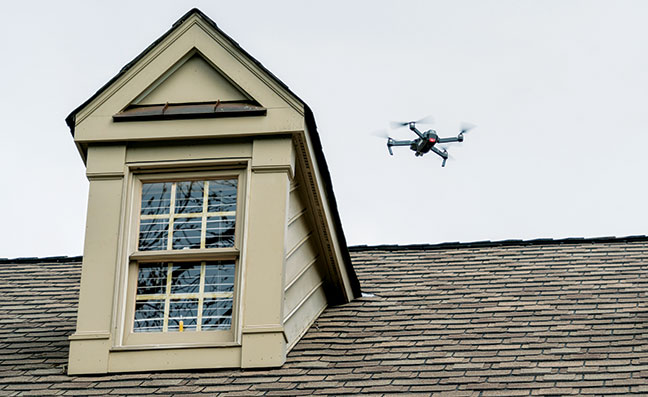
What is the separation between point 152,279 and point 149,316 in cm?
26

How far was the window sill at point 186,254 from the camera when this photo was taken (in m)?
7.52

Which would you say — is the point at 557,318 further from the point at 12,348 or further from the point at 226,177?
the point at 12,348

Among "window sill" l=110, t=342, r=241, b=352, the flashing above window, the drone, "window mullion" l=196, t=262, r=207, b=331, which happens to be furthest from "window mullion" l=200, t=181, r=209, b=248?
the drone

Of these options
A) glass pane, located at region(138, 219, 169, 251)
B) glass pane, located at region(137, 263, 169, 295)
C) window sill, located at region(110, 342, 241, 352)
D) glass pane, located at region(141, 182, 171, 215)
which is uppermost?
glass pane, located at region(141, 182, 171, 215)

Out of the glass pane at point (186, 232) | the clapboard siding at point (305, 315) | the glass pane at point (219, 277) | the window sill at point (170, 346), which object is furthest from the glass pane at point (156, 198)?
the clapboard siding at point (305, 315)

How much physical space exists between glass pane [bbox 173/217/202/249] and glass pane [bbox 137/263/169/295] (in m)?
0.18

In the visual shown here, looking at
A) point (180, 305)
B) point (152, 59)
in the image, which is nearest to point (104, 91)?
point (152, 59)

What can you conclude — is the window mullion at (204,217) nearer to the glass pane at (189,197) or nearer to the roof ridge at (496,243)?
the glass pane at (189,197)

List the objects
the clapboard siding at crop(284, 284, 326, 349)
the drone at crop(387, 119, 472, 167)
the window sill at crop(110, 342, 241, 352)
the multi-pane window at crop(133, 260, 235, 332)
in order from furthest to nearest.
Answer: the drone at crop(387, 119, 472, 167) → the clapboard siding at crop(284, 284, 326, 349) → the multi-pane window at crop(133, 260, 235, 332) → the window sill at crop(110, 342, 241, 352)

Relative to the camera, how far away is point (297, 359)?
7.49 meters

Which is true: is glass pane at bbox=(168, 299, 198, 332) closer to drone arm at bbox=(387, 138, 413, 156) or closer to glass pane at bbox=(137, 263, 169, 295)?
glass pane at bbox=(137, 263, 169, 295)

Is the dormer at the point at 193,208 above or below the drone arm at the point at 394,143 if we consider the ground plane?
below

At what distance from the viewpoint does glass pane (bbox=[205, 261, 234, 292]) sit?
752 cm

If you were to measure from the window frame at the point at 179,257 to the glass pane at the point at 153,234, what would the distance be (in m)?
0.04
